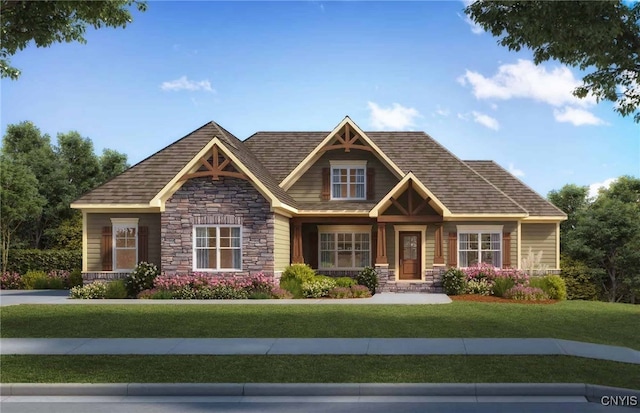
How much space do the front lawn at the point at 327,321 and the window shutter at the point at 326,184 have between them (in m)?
10.3

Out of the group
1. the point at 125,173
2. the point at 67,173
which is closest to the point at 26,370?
the point at 125,173

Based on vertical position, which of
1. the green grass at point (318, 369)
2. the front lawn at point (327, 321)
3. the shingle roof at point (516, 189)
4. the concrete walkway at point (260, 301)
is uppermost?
the shingle roof at point (516, 189)

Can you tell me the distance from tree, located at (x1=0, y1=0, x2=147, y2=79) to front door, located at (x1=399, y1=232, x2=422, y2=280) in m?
16.8

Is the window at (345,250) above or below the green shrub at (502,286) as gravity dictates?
above

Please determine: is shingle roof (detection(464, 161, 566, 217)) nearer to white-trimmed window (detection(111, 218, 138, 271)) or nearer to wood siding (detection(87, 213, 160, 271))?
wood siding (detection(87, 213, 160, 271))

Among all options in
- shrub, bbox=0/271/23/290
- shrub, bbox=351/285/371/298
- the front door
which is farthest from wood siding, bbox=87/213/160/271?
the front door

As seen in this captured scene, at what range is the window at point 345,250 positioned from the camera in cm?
3145

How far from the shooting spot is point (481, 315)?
64.2 feet

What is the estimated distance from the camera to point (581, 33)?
13.7m

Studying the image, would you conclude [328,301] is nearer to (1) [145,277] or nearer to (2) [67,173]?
(1) [145,277]

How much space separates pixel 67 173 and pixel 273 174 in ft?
70.4

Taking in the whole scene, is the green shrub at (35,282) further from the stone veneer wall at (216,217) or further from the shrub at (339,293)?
the shrub at (339,293)

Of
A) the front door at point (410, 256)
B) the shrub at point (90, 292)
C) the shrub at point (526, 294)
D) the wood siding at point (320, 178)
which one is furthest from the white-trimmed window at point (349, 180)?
the shrub at point (90, 292)

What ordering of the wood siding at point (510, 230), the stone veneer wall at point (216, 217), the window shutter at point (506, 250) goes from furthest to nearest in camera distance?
the wood siding at point (510, 230) → the window shutter at point (506, 250) → the stone veneer wall at point (216, 217)
